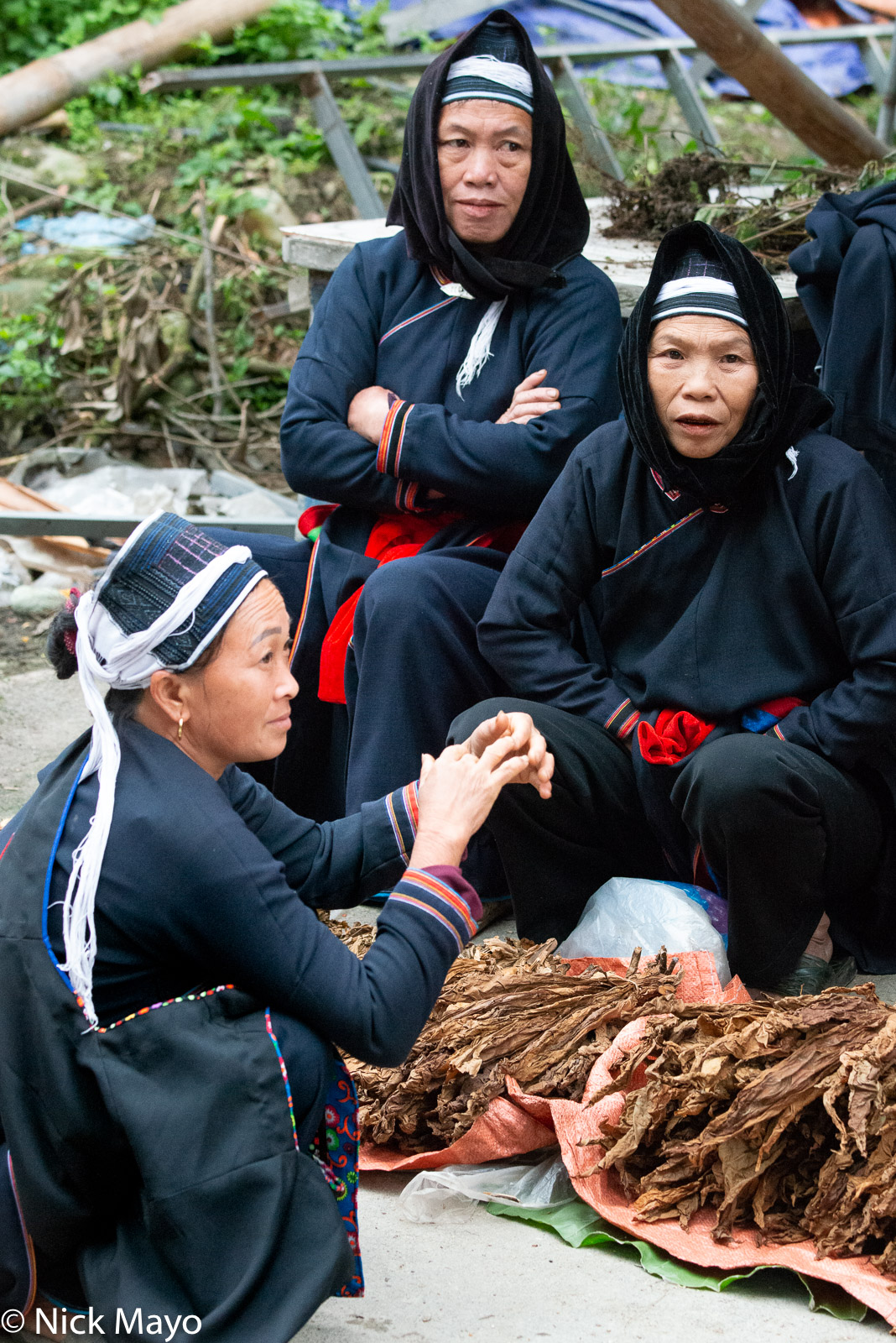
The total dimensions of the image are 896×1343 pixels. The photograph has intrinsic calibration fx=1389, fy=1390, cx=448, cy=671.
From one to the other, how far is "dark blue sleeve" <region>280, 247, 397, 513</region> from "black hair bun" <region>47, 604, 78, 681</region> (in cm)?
145

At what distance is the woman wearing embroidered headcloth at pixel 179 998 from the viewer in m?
1.77

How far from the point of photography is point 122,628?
1.87 metres

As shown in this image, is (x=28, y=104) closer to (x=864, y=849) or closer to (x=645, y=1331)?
(x=864, y=849)

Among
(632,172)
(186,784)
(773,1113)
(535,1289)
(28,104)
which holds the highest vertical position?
(28,104)

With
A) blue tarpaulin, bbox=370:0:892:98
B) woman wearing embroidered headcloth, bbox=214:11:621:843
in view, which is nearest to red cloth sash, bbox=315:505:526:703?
woman wearing embroidered headcloth, bbox=214:11:621:843

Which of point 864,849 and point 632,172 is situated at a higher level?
point 632,172

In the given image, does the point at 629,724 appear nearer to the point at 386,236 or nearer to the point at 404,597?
the point at 404,597

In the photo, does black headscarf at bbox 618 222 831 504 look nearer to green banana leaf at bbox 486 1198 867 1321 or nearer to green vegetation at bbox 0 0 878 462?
green banana leaf at bbox 486 1198 867 1321

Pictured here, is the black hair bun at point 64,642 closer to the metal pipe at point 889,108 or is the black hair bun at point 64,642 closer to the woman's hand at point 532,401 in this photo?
the woman's hand at point 532,401

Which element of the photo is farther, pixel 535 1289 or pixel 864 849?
pixel 864 849

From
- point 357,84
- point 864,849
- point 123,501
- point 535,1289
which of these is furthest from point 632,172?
point 357,84

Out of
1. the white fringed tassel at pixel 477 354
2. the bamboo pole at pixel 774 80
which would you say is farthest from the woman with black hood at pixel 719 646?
the bamboo pole at pixel 774 80

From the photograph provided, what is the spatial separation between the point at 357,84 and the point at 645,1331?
8.45m

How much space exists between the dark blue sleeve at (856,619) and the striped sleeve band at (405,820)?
0.89 metres
